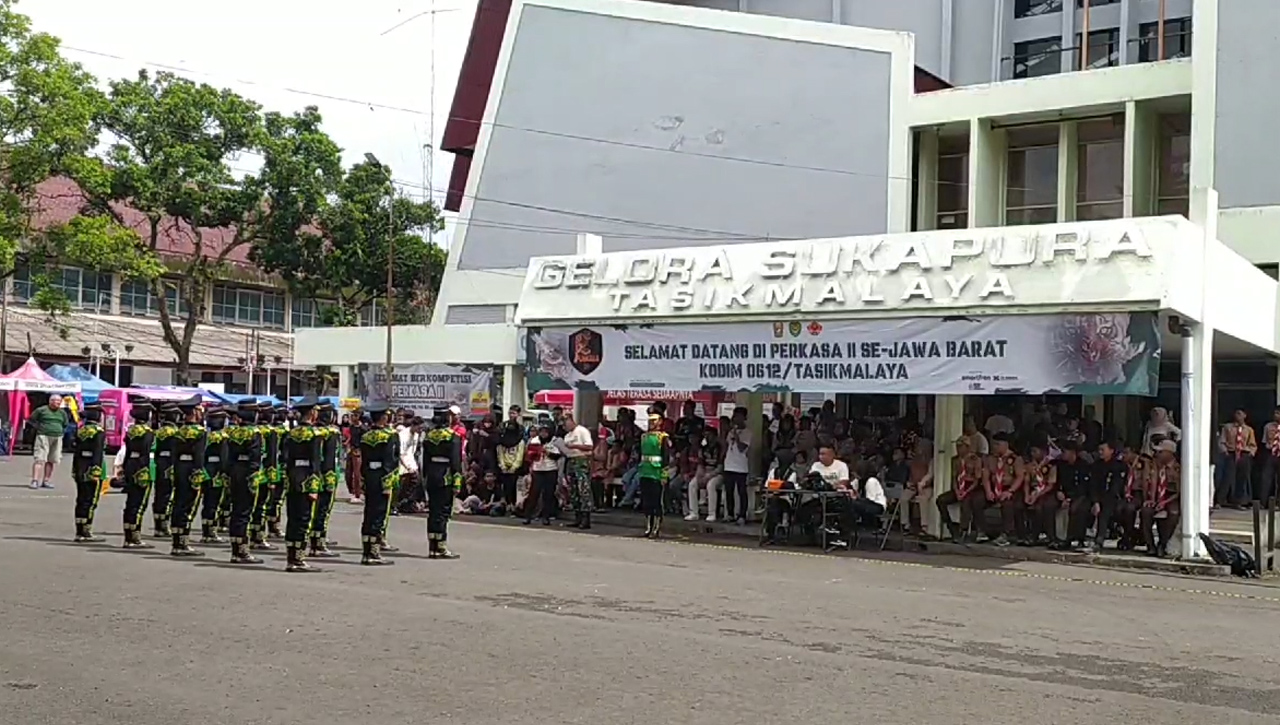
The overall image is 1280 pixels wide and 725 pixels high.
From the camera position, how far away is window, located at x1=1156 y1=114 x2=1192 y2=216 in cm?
2781

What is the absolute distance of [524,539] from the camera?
64.8ft

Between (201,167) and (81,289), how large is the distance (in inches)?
409

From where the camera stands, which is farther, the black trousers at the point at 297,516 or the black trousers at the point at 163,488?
the black trousers at the point at 163,488

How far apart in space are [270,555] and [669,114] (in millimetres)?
23215

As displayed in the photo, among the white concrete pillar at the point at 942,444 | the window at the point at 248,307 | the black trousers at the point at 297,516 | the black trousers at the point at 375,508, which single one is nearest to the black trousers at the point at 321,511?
the black trousers at the point at 297,516

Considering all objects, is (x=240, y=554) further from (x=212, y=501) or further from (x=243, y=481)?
(x=212, y=501)

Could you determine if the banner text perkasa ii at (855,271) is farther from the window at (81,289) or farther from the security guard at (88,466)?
the window at (81,289)

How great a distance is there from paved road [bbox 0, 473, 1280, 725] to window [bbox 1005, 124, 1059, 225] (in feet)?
45.5

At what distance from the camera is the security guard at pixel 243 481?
1543 cm

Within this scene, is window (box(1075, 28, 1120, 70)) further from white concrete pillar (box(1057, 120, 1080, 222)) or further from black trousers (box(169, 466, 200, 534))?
black trousers (box(169, 466, 200, 534))

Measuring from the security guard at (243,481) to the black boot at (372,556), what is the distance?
1130 mm

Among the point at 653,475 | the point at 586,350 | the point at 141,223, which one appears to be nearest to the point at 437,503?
the point at 653,475

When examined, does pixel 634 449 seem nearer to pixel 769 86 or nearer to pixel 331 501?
pixel 331 501

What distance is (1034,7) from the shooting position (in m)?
49.8
